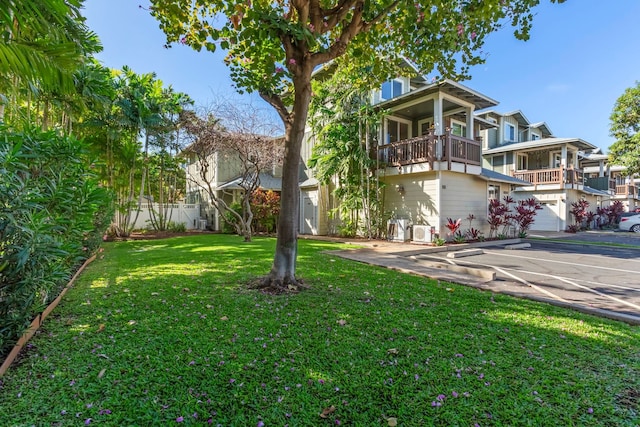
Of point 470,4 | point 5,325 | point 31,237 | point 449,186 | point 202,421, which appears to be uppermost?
point 470,4

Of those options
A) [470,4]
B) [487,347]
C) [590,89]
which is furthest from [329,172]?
[590,89]

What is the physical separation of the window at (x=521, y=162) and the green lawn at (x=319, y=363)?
70.2 feet

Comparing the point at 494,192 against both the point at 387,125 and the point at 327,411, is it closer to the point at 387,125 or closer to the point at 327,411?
the point at 387,125

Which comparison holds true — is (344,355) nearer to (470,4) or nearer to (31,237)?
(31,237)

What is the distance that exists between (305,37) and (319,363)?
3883mm

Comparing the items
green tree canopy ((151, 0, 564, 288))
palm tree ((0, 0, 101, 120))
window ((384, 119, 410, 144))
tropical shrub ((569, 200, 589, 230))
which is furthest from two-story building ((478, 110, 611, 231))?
palm tree ((0, 0, 101, 120))

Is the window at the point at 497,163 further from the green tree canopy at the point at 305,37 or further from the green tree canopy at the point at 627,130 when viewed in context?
the green tree canopy at the point at 305,37

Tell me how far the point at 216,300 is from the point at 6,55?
3504 mm

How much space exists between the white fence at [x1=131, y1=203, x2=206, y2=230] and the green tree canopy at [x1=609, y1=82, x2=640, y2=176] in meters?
29.9

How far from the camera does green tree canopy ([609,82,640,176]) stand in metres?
22.0

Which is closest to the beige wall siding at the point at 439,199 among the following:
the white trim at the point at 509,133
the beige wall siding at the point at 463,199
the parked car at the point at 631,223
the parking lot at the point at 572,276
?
the beige wall siding at the point at 463,199

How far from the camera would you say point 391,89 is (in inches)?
618

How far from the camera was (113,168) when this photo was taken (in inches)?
573

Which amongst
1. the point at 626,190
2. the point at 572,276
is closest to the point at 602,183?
the point at 626,190
